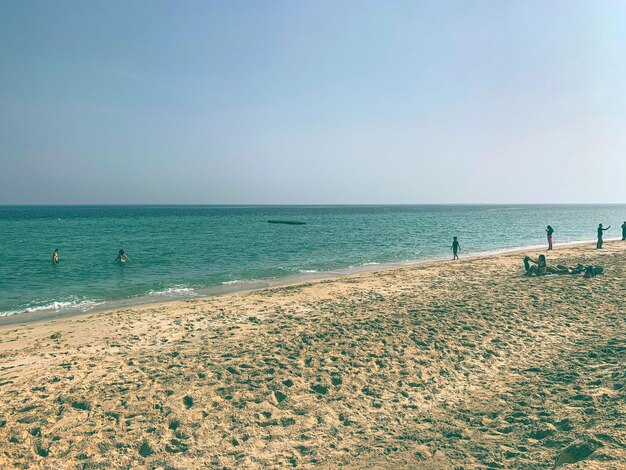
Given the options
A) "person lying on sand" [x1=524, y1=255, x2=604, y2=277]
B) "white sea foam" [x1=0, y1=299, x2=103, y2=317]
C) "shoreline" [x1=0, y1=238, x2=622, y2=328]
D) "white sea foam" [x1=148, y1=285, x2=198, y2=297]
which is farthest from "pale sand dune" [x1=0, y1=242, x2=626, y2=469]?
"white sea foam" [x1=148, y1=285, x2=198, y2=297]

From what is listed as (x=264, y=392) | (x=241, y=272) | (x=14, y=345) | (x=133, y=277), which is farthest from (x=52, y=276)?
(x=264, y=392)

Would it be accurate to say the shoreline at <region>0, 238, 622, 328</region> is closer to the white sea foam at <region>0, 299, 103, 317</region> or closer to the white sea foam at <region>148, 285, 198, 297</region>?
the white sea foam at <region>0, 299, 103, 317</region>

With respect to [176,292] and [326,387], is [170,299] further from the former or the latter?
[326,387]

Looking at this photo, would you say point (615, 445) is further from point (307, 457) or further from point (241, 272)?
point (241, 272)

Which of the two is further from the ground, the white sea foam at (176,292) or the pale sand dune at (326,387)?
the pale sand dune at (326,387)

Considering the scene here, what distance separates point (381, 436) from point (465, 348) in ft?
14.2

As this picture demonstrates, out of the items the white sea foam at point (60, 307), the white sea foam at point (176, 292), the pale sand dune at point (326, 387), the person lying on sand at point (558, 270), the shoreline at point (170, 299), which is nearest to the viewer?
the pale sand dune at point (326, 387)

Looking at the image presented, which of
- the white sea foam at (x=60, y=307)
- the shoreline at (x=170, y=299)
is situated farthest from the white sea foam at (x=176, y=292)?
the white sea foam at (x=60, y=307)

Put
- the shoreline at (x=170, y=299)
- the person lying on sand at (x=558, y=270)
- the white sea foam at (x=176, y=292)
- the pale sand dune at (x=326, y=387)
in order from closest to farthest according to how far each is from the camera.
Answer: the pale sand dune at (x=326, y=387) < the shoreline at (x=170, y=299) < the person lying on sand at (x=558, y=270) < the white sea foam at (x=176, y=292)

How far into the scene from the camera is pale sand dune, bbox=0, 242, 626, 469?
5.79 meters

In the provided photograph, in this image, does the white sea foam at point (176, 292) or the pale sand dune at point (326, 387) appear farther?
the white sea foam at point (176, 292)

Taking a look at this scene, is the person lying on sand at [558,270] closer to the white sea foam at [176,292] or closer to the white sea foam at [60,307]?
the white sea foam at [176,292]

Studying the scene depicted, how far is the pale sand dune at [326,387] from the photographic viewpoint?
5789mm

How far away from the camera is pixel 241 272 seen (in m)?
26.1
